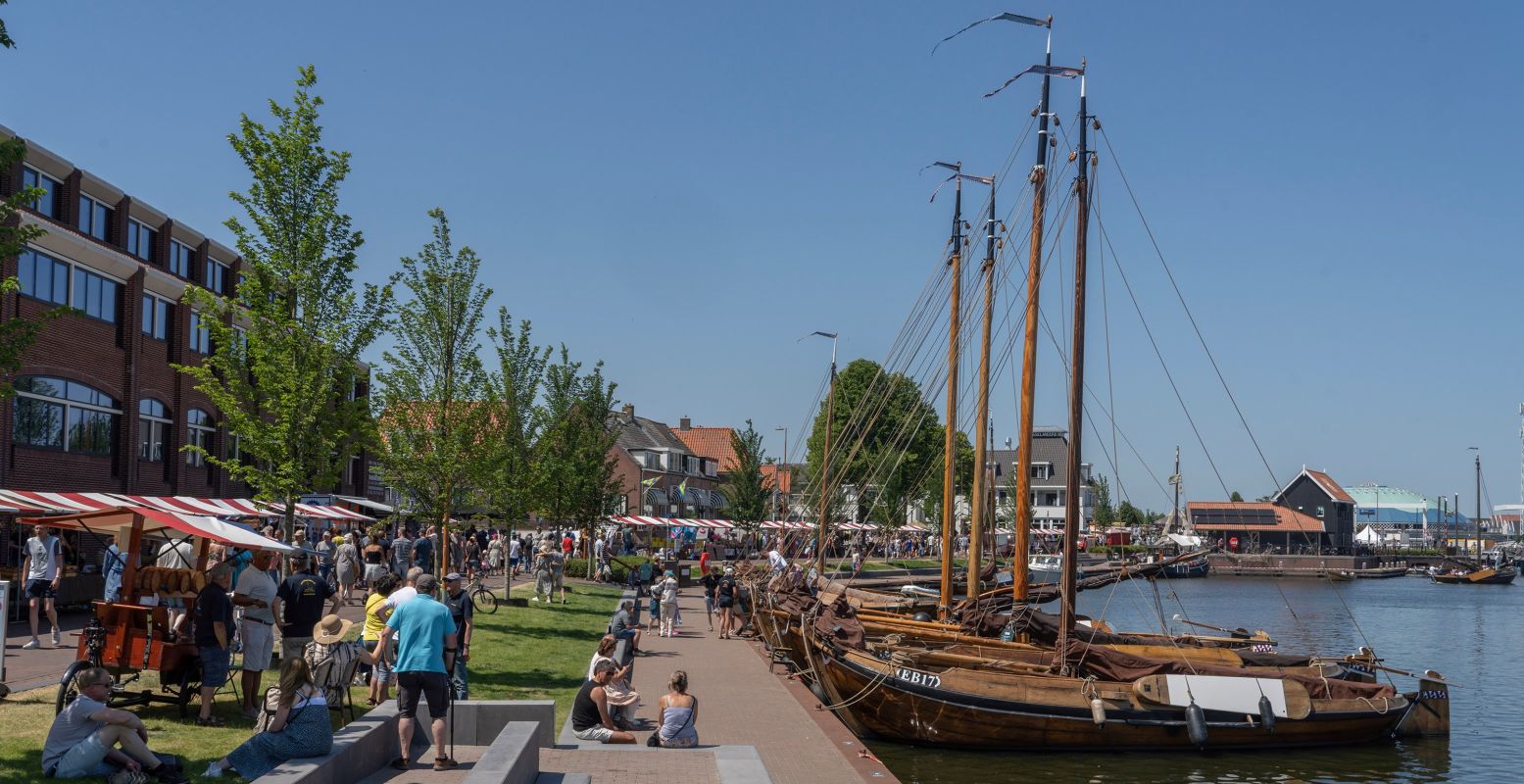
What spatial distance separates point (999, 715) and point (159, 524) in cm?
1270

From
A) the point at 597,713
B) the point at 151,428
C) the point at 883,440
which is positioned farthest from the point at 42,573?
the point at 883,440

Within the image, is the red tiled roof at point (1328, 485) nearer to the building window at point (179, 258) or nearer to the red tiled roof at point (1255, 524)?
the red tiled roof at point (1255, 524)

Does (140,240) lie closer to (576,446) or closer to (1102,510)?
(576,446)

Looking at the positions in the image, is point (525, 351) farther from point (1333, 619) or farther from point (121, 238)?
point (1333, 619)

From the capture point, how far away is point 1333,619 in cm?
5747

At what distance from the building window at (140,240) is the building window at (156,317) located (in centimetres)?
155

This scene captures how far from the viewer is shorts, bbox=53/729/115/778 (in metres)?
10.1

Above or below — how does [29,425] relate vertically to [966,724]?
above

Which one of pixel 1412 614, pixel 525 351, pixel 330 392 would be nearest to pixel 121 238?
pixel 525 351

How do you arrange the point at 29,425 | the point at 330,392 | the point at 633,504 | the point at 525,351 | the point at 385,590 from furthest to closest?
the point at 633,504 < the point at 525,351 < the point at 29,425 < the point at 330,392 < the point at 385,590

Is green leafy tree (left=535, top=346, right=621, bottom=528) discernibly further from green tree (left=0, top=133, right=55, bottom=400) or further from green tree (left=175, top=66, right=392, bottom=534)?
green tree (left=0, top=133, right=55, bottom=400)

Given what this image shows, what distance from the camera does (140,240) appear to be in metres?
37.7

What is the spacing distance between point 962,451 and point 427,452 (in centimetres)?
6616

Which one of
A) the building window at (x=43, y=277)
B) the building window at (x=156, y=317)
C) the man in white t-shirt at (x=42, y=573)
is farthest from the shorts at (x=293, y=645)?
the building window at (x=156, y=317)
